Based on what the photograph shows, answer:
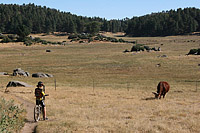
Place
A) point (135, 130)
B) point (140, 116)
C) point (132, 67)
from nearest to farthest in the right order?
point (135, 130)
point (140, 116)
point (132, 67)

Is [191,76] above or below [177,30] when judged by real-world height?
below

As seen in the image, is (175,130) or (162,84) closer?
(175,130)

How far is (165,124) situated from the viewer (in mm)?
12680

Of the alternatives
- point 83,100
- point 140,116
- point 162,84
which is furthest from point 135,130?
point 162,84

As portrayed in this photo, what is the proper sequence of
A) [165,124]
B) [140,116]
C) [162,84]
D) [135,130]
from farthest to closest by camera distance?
[162,84] < [140,116] < [165,124] < [135,130]

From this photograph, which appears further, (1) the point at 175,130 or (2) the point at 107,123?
(2) the point at 107,123

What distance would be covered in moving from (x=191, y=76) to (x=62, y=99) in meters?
27.7

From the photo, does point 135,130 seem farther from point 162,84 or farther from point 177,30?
point 177,30

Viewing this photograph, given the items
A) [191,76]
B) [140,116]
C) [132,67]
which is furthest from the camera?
[132,67]

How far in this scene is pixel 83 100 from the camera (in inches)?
902

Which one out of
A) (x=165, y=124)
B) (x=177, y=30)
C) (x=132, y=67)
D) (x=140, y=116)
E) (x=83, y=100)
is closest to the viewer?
(x=165, y=124)

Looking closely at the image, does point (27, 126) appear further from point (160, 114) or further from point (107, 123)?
point (160, 114)

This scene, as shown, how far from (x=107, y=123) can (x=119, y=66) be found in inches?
1706

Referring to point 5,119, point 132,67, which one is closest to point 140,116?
point 5,119
